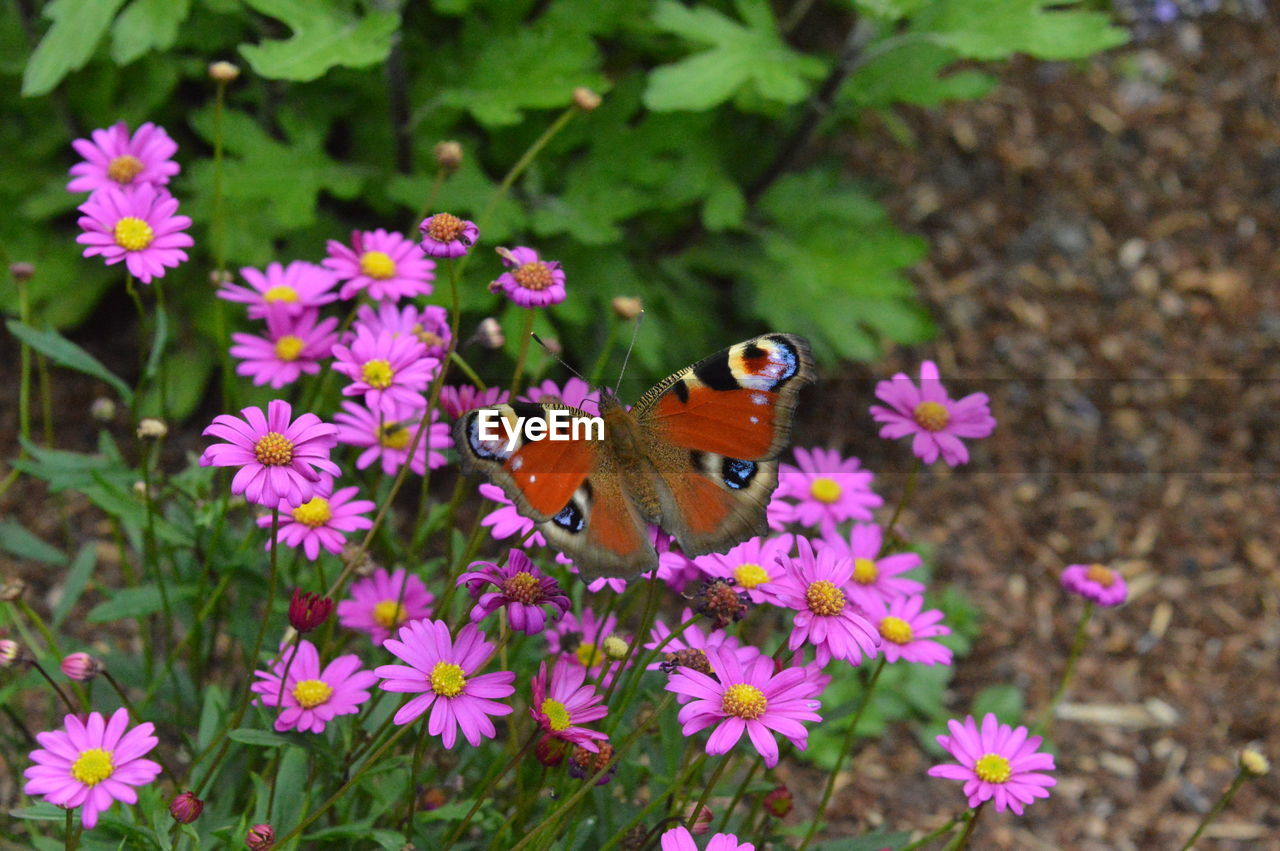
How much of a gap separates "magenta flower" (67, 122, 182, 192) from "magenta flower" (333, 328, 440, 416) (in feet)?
1.56

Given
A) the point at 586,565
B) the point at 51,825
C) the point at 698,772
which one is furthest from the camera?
the point at 51,825

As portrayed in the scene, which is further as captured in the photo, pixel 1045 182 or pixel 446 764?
pixel 1045 182

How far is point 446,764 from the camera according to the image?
2.03 metres

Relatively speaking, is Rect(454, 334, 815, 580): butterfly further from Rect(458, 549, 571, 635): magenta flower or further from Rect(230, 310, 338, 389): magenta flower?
Rect(230, 310, 338, 389): magenta flower

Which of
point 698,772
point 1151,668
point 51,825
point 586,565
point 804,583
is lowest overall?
point 1151,668

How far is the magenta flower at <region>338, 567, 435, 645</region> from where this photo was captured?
1.82 m

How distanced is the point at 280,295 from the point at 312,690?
2.06ft

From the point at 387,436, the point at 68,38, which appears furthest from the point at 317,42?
the point at 387,436

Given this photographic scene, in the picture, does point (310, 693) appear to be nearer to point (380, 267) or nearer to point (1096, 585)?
point (380, 267)

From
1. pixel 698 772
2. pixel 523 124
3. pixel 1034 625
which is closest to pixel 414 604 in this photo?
pixel 698 772

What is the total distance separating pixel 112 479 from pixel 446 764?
2.45ft

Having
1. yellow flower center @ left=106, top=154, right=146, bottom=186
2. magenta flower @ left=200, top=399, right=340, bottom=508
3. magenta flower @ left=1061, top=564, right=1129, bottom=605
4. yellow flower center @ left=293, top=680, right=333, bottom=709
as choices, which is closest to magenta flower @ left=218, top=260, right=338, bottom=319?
yellow flower center @ left=106, top=154, right=146, bottom=186

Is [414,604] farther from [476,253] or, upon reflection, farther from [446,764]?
[476,253]

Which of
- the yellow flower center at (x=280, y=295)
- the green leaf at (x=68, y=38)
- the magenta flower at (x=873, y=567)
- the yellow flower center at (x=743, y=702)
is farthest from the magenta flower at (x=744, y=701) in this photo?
the green leaf at (x=68, y=38)
